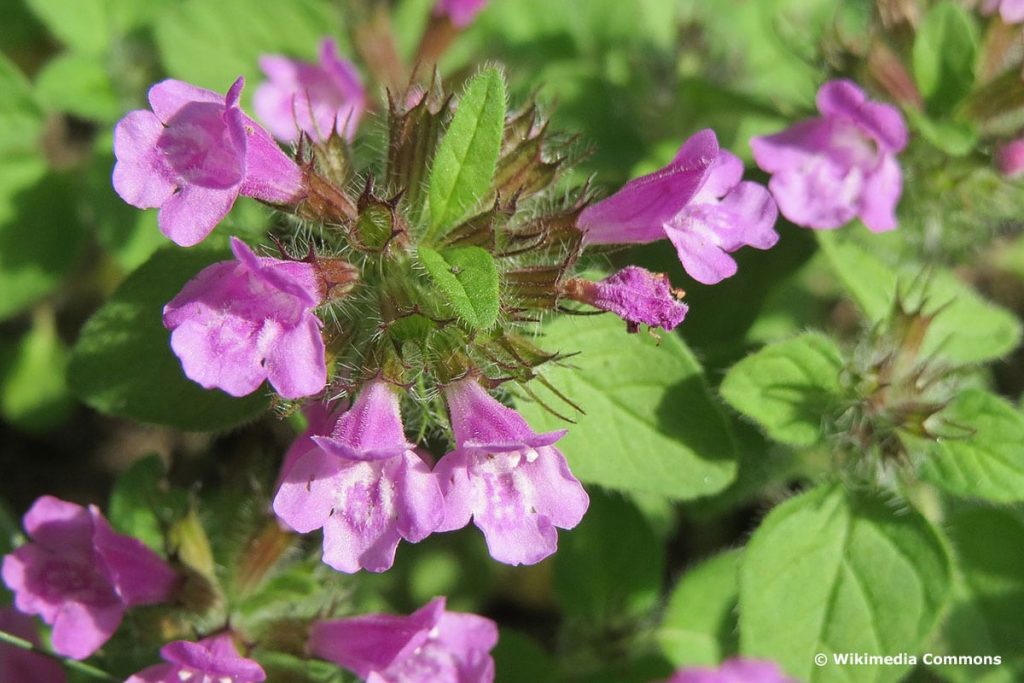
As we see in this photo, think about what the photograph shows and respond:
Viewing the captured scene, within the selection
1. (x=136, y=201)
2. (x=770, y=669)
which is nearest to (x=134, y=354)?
(x=136, y=201)

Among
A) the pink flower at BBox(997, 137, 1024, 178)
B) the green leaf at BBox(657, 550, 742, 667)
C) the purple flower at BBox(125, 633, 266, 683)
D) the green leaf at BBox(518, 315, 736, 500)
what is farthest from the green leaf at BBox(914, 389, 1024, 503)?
the purple flower at BBox(125, 633, 266, 683)

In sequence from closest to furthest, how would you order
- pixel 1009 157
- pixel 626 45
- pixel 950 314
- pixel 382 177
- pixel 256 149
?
pixel 256 149, pixel 382 177, pixel 1009 157, pixel 950 314, pixel 626 45

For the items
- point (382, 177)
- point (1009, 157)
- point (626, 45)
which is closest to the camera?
point (382, 177)

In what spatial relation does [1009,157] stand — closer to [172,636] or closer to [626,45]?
[626,45]

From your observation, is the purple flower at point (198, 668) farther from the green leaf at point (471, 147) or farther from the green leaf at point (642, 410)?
the green leaf at point (471, 147)

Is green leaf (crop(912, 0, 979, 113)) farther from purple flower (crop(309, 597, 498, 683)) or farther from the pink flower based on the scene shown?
purple flower (crop(309, 597, 498, 683))
